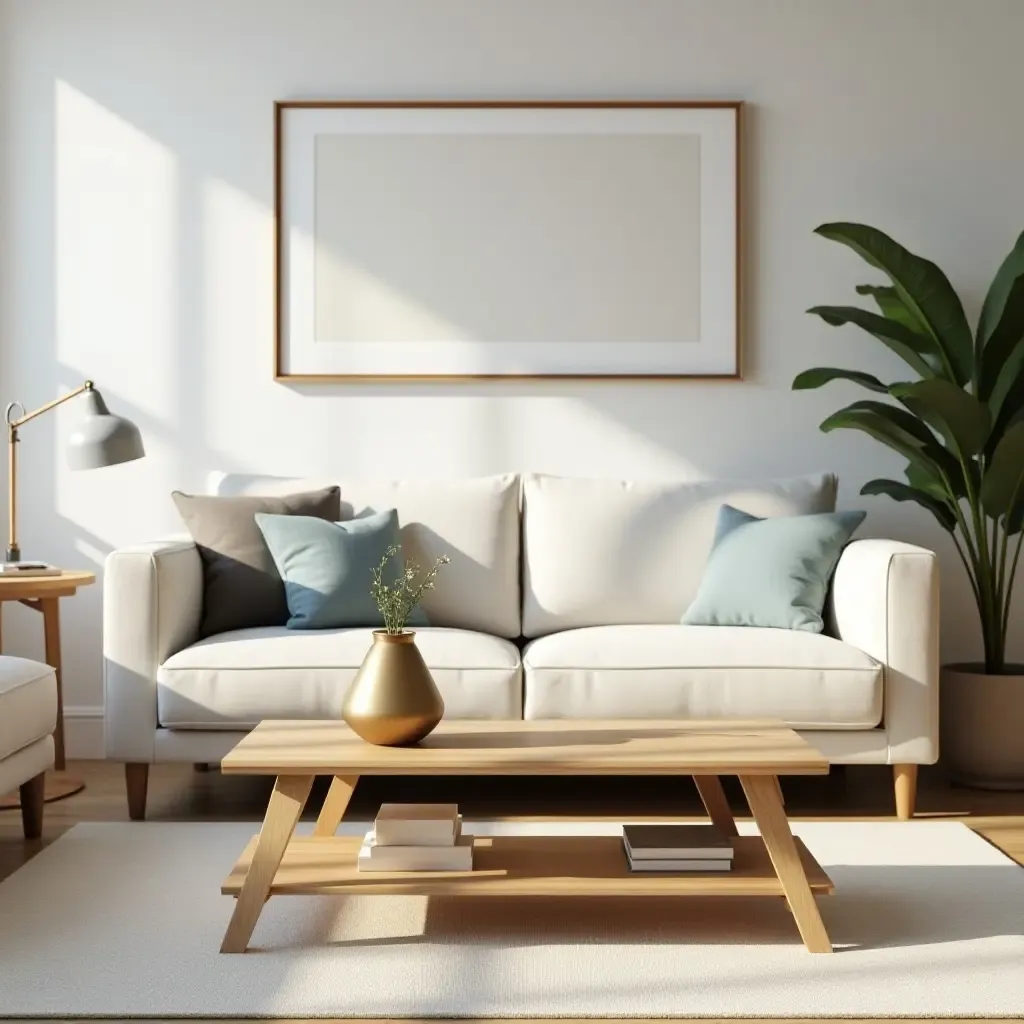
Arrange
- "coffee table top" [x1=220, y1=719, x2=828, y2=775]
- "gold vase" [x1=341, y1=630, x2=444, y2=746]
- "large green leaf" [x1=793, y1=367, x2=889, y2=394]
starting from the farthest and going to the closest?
"large green leaf" [x1=793, y1=367, x2=889, y2=394]
"gold vase" [x1=341, y1=630, x2=444, y2=746]
"coffee table top" [x1=220, y1=719, x2=828, y2=775]

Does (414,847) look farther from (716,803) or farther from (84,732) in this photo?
(84,732)

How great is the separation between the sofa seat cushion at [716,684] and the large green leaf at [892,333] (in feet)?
3.58

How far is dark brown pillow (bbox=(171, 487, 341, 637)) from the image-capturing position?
3.57m

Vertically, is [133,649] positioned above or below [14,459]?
below

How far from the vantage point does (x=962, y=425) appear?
3588 millimetres

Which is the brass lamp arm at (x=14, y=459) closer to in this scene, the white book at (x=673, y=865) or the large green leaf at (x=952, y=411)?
the white book at (x=673, y=865)

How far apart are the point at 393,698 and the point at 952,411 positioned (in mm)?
1975

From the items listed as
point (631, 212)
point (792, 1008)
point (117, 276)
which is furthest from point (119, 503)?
point (792, 1008)

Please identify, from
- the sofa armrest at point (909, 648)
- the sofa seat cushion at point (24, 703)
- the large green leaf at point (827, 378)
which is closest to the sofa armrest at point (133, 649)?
the sofa seat cushion at point (24, 703)

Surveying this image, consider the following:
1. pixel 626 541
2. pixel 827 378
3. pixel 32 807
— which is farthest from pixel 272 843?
pixel 827 378

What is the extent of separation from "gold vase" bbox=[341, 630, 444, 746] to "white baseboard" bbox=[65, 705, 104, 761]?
2.14 meters

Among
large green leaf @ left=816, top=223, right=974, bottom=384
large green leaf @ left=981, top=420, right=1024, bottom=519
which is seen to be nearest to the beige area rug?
large green leaf @ left=981, top=420, right=1024, bottom=519

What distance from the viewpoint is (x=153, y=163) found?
4219 millimetres

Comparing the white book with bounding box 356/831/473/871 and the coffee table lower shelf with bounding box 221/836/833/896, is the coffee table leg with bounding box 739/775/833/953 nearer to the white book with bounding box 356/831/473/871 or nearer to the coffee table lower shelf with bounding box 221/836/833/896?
the coffee table lower shelf with bounding box 221/836/833/896
